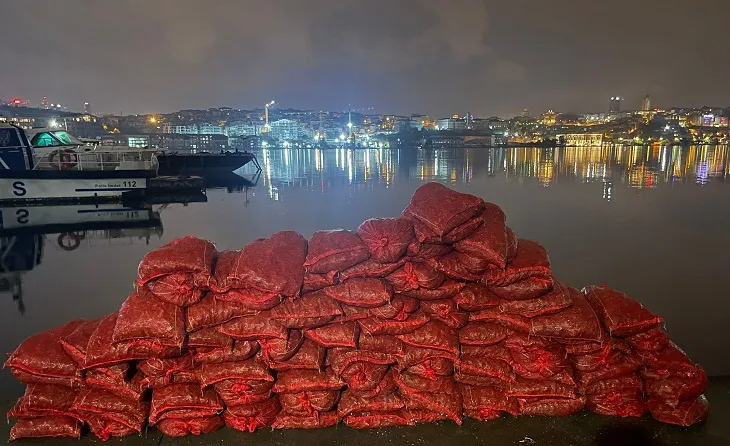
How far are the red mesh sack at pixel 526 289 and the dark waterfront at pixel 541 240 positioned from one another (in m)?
2.99

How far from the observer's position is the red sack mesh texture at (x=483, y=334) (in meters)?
3.85

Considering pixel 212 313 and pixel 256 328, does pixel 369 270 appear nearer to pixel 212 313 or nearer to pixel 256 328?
pixel 256 328

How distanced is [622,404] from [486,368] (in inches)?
47.2

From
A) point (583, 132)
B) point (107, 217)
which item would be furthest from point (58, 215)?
point (583, 132)

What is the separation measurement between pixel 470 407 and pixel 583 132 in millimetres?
172599

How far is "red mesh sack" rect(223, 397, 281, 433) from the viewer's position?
361cm

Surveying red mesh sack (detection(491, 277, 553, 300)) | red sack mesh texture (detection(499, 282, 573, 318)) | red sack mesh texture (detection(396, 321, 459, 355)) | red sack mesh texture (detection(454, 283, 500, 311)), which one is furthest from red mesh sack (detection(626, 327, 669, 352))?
red sack mesh texture (detection(396, 321, 459, 355))

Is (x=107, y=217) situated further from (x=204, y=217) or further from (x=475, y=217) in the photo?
(x=475, y=217)

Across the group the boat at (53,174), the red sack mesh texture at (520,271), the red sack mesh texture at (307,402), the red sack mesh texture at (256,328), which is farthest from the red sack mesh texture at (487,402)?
the boat at (53,174)

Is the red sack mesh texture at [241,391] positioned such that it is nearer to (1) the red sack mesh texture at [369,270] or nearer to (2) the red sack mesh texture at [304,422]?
(2) the red sack mesh texture at [304,422]

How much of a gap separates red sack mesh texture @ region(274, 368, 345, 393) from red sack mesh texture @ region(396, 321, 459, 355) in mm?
690

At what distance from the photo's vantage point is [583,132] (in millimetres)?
154000

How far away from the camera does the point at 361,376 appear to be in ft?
12.2

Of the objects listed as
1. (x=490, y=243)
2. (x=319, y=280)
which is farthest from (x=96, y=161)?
(x=490, y=243)
